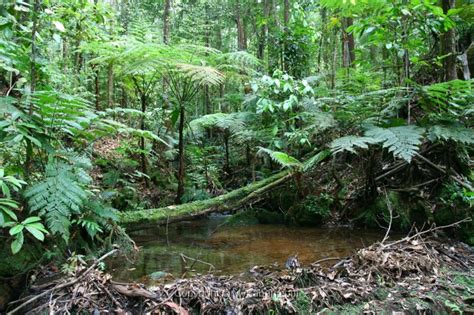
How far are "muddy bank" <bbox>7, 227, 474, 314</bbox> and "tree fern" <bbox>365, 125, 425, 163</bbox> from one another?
3.26ft

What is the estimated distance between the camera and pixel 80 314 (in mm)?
2273

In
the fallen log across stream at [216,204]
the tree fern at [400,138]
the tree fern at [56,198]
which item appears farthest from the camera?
the fallen log across stream at [216,204]

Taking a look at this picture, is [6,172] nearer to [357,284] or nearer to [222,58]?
[357,284]

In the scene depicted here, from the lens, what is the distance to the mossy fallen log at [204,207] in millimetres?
4676

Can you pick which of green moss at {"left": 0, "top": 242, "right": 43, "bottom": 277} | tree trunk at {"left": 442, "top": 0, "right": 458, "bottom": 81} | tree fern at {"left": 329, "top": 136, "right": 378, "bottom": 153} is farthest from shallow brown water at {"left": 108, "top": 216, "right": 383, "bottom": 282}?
tree trunk at {"left": 442, "top": 0, "right": 458, "bottom": 81}

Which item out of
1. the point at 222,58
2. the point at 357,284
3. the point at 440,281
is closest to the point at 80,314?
the point at 357,284

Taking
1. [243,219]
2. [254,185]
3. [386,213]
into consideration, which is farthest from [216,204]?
[386,213]

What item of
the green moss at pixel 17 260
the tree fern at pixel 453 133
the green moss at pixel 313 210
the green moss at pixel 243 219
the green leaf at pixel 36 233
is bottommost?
the green moss at pixel 243 219

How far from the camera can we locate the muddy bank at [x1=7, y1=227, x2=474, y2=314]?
2.35 metres

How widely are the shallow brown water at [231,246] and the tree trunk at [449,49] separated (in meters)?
2.13

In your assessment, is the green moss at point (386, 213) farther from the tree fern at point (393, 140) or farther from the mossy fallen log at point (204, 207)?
the mossy fallen log at point (204, 207)

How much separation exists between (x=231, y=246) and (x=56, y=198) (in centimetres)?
219

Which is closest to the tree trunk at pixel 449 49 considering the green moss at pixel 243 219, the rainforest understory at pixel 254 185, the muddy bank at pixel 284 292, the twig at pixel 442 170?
the rainforest understory at pixel 254 185

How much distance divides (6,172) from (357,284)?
2659 millimetres
